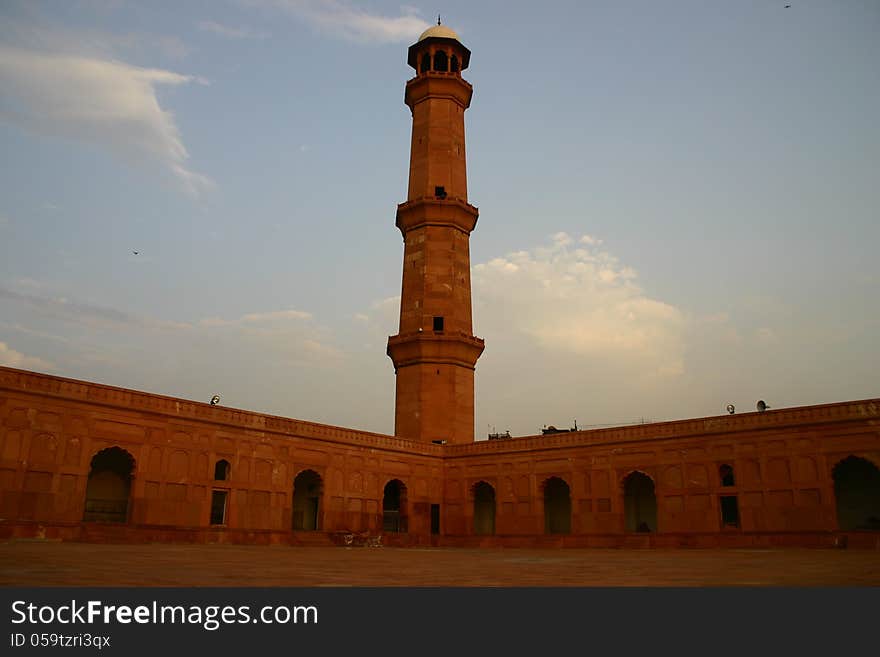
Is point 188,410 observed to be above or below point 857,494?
above

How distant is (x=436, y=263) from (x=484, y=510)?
1088 centimetres

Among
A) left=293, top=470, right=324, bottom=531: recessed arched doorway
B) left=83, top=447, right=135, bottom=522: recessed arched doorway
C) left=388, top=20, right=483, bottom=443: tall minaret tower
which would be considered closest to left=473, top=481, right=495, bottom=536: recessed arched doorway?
left=388, top=20, right=483, bottom=443: tall minaret tower

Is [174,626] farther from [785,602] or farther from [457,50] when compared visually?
[457,50]

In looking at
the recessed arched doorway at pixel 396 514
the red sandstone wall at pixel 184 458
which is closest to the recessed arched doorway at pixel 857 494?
the red sandstone wall at pixel 184 458

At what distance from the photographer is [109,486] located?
2319 cm

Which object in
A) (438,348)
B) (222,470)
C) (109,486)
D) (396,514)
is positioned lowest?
(396,514)

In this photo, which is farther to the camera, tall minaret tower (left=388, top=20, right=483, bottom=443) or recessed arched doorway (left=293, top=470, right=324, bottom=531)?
tall minaret tower (left=388, top=20, right=483, bottom=443)

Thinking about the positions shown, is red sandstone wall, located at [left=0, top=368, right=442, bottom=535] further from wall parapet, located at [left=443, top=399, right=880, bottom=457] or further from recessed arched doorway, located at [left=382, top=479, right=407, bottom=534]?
wall parapet, located at [left=443, top=399, right=880, bottom=457]

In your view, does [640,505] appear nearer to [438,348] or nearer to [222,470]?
[438,348]

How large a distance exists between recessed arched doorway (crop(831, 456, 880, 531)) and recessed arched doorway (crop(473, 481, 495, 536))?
41.9ft

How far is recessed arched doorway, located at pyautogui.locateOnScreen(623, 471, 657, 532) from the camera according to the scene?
27.9m

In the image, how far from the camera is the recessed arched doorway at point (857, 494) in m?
23.6

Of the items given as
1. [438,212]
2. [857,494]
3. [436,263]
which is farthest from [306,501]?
[857,494]

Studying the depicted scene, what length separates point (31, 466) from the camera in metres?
19.0
